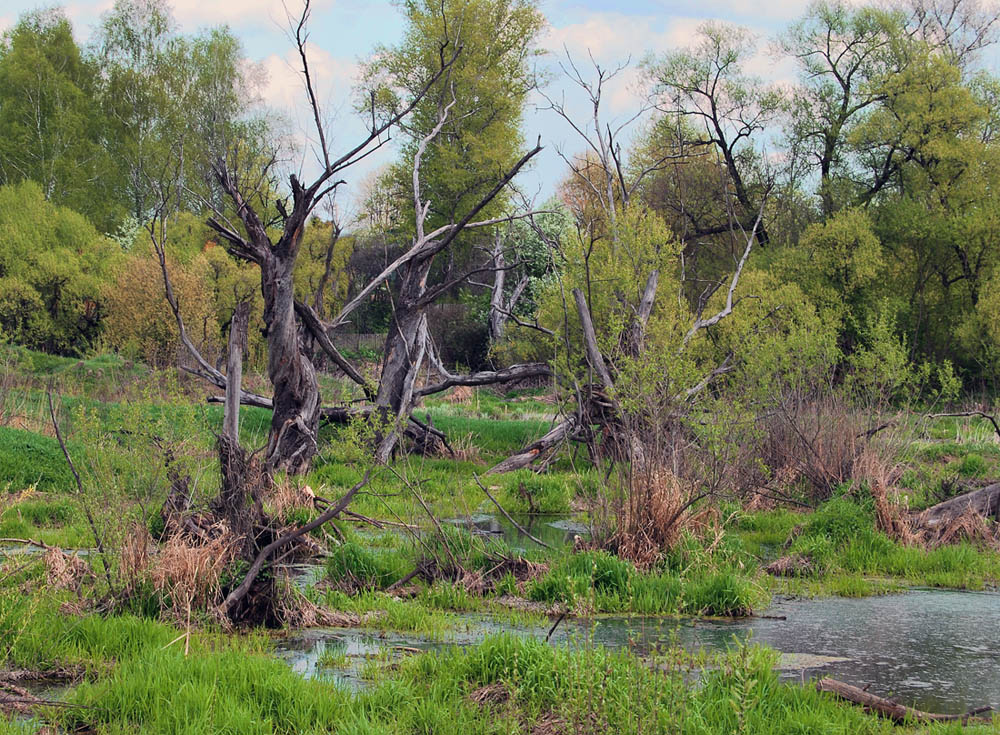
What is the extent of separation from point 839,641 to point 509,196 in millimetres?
34306

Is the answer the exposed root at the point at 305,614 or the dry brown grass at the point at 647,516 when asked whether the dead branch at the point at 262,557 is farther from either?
the dry brown grass at the point at 647,516

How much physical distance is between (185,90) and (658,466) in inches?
1817

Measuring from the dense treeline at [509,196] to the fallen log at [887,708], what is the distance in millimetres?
13085

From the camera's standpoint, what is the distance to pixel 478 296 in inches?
1682

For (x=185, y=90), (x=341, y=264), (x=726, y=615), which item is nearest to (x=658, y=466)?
(x=726, y=615)

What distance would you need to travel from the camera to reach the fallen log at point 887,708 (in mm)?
5406

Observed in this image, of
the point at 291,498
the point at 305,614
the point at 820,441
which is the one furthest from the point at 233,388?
the point at 820,441

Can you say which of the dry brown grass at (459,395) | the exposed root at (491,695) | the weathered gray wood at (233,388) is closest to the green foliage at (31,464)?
the weathered gray wood at (233,388)

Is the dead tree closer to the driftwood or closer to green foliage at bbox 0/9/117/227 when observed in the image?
the driftwood

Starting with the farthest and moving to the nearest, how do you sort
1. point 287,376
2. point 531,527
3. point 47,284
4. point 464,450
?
point 47,284
point 464,450
point 287,376
point 531,527

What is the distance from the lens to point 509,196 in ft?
133

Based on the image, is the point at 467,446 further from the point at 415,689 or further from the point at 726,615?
the point at 415,689

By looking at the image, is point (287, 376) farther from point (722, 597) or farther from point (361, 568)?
point (722, 597)

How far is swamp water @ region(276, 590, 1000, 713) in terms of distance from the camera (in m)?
6.34
